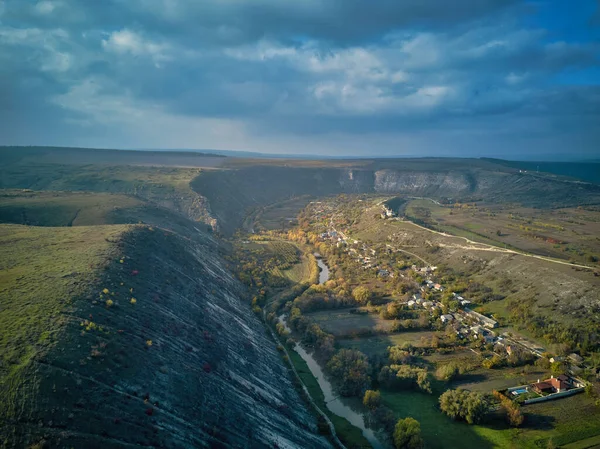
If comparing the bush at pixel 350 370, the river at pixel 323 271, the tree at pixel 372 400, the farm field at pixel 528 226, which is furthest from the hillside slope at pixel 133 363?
the farm field at pixel 528 226

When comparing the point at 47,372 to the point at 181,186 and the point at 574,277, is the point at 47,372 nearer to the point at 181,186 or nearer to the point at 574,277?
the point at 574,277

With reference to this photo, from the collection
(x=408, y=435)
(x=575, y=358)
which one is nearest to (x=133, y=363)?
(x=408, y=435)

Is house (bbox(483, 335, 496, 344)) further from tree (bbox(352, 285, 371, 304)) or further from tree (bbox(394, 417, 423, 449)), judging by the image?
tree (bbox(394, 417, 423, 449))

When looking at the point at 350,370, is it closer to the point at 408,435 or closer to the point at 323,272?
the point at 408,435

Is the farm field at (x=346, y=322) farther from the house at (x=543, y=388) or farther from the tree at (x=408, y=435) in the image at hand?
the tree at (x=408, y=435)

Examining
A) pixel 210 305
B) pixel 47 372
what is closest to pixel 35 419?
pixel 47 372

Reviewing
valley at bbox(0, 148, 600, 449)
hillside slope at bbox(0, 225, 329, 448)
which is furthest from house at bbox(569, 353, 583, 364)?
hillside slope at bbox(0, 225, 329, 448)
